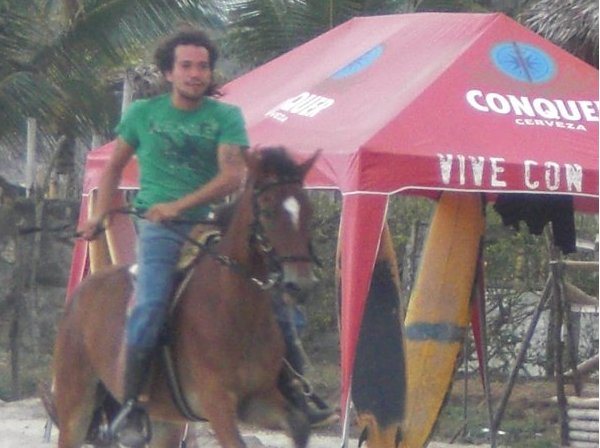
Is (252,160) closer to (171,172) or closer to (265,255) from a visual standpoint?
(265,255)

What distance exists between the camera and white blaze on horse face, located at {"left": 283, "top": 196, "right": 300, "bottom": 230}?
615 cm

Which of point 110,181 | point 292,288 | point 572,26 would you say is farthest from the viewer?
point 572,26

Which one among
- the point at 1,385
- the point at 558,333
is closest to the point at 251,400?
the point at 558,333

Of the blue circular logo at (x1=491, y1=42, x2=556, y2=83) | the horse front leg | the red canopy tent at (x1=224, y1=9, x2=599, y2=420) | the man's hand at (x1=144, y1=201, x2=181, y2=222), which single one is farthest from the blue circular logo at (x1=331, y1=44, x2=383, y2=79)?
the man's hand at (x1=144, y1=201, x2=181, y2=222)

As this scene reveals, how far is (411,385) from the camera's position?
389 inches

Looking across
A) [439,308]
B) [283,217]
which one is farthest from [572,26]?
[283,217]

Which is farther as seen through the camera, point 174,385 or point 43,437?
point 43,437

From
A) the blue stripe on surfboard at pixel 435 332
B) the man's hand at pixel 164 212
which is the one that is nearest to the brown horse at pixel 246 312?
the man's hand at pixel 164 212

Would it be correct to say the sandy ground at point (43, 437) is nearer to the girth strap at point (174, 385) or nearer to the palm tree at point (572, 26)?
the girth strap at point (174, 385)

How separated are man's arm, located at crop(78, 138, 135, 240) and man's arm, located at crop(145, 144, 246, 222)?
1.35 ft

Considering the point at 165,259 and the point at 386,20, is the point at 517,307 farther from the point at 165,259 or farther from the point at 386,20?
the point at 165,259

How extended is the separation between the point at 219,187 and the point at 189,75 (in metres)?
0.64

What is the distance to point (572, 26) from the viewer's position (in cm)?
1582

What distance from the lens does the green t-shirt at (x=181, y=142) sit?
22.4ft
